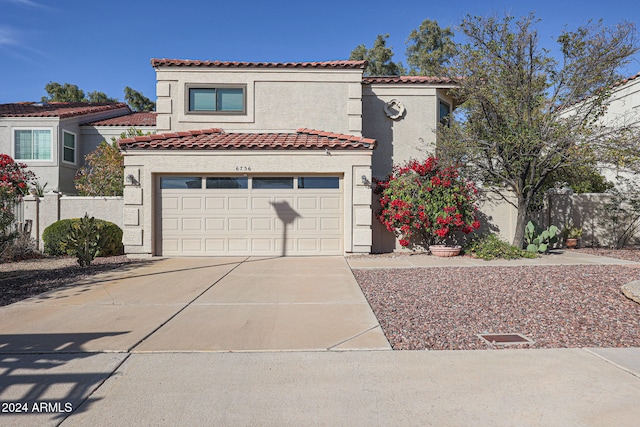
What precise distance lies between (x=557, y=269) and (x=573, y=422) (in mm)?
6935

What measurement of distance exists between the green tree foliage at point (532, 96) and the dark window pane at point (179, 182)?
762 centimetres

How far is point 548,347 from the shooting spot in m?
4.62

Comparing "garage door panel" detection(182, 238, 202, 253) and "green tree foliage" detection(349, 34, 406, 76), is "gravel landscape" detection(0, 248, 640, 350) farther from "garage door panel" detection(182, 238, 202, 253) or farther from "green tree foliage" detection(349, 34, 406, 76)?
"green tree foliage" detection(349, 34, 406, 76)

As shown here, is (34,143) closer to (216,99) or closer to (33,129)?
(33,129)

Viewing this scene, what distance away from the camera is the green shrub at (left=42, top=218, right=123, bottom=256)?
1226cm

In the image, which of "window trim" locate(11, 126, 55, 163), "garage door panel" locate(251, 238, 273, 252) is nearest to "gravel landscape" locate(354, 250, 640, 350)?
"garage door panel" locate(251, 238, 273, 252)

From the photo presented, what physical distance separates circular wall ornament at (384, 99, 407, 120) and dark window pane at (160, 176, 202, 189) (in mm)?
6641

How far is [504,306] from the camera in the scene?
6.25m

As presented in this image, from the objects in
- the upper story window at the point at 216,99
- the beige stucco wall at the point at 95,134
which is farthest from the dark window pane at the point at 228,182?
the beige stucco wall at the point at 95,134

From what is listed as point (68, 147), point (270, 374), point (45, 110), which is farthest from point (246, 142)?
point (45, 110)

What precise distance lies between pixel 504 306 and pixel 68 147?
21.0m

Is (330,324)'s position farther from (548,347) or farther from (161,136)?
(161,136)

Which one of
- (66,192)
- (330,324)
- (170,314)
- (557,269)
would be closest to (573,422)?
(330,324)

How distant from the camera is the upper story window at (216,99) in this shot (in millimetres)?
13703
